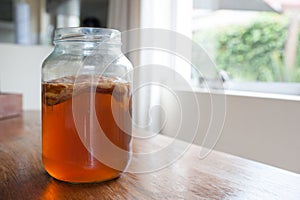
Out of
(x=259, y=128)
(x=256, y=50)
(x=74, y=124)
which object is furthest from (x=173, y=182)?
(x=256, y=50)

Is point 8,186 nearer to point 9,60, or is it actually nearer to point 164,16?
point 164,16

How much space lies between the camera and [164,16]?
5.95 ft

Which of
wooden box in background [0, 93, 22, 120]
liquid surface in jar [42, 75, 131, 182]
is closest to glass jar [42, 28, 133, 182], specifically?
liquid surface in jar [42, 75, 131, 182]

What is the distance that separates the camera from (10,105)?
142 cm

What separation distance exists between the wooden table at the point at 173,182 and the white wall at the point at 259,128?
20.0 inches

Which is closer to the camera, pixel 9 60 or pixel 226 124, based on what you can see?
pixel 226 124

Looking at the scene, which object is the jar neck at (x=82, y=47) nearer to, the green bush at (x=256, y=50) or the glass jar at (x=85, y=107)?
the glass jar at (x=85, y=107)

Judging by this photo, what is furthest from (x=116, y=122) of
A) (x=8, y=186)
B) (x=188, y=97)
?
(x=188, y=97)

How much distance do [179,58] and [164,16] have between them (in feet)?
0.94

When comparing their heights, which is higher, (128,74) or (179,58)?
(179,58)

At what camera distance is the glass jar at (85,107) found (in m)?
0.52

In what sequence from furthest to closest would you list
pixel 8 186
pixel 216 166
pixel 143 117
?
1. pixel 143 117
2. pixel 216 166
3. pixel 8 186

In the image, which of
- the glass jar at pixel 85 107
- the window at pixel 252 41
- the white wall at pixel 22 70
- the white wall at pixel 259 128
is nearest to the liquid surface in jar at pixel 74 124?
the glass jar at pixel 85 107

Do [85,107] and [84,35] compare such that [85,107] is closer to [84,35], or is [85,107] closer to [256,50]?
[84,35]
